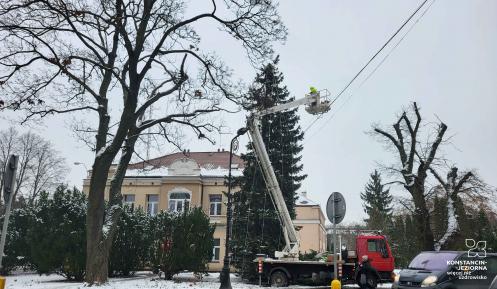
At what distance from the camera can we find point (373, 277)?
69.4 ft

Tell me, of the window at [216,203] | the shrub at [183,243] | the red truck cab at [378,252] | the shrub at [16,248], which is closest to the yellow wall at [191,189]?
the window at [216,203]

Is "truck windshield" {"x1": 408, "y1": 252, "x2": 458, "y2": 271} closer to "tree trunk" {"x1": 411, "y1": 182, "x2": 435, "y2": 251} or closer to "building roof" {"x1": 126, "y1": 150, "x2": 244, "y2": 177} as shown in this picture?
"tree trunk" {"x1": 411, "y1": 182, "x2": 435, "y2": 251}

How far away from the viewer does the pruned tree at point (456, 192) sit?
29516 mm

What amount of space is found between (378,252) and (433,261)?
11.4 meters

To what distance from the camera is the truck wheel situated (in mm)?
22453

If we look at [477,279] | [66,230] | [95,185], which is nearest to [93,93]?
[95,185]

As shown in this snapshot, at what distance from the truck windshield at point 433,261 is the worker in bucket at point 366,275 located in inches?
298

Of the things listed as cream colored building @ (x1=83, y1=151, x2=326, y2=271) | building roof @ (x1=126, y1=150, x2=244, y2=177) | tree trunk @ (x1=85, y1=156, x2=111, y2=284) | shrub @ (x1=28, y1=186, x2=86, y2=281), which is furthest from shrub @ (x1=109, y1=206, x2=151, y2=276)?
building roof @ (x1=126, y1=150, x2=244, y2=177)

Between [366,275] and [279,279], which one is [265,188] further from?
[366,275]

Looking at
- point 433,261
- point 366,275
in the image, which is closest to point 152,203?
point 366,275

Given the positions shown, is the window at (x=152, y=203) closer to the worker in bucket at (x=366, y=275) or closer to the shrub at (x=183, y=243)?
the shrub at (x=183, y=243)

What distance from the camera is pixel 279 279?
73.9 feet

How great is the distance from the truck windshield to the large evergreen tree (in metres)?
15.1

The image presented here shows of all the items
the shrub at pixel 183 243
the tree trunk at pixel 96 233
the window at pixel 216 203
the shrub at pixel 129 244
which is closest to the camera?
the tree trunk at pixel 96 233
